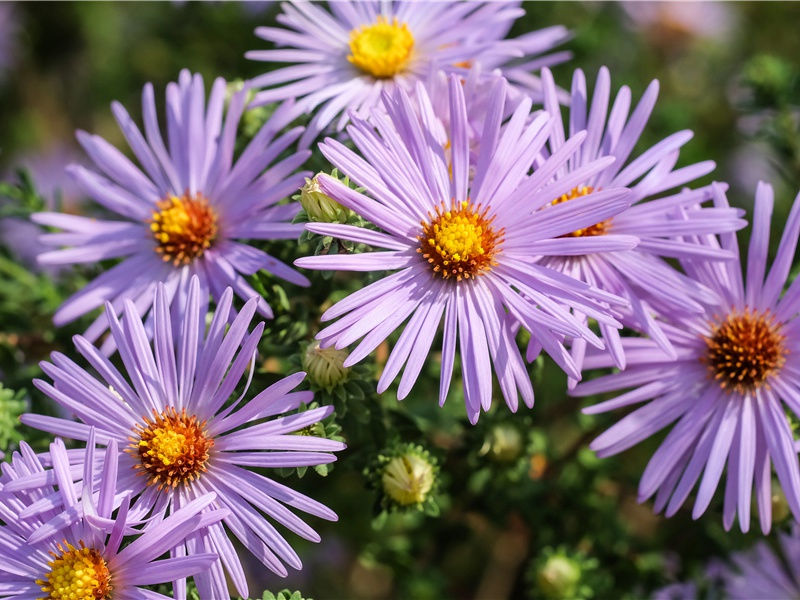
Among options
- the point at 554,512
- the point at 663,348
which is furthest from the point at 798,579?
the point at 663,348

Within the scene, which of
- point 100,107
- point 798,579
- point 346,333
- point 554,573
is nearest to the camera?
point 346,333

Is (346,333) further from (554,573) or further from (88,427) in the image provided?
(554,573)

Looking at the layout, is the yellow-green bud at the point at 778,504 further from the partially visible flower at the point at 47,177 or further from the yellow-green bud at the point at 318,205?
the partially visible flower at the point at 47,177

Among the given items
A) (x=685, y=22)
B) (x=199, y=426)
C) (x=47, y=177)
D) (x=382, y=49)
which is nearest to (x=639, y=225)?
(x=382, y=49)

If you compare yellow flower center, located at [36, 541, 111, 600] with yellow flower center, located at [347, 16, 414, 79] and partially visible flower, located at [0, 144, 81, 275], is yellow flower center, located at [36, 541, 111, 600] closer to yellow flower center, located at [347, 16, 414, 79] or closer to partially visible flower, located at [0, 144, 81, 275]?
yellow flower center, located at [347, 16, 414, 79]

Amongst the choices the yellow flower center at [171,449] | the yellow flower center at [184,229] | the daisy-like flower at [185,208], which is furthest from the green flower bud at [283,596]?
the yellow flower center at [184,229]

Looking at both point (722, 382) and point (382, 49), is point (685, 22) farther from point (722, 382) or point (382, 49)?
point (722, 382)
